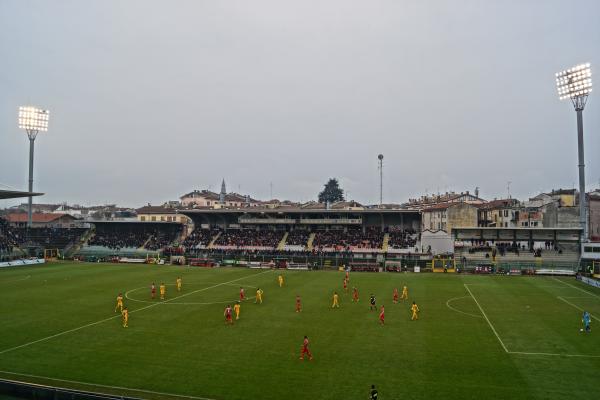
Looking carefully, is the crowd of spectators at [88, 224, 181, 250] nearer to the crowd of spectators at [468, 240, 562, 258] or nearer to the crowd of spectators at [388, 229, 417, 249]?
the crowd of spectators at [388, 229, 417, 249]

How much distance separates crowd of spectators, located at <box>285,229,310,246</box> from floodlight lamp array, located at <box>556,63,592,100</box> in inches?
1557

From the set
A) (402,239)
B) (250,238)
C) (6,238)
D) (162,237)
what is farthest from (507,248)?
(6,238)

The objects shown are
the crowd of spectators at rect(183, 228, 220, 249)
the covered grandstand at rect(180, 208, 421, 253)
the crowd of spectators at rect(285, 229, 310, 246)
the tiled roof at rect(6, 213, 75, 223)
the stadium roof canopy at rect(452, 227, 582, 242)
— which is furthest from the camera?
the tiled roof at rect(6, 213, 75, 223)

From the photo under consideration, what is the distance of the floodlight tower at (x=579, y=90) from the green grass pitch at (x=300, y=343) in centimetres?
1816

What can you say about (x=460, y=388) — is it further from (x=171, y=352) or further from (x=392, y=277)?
(x=392, y=277)

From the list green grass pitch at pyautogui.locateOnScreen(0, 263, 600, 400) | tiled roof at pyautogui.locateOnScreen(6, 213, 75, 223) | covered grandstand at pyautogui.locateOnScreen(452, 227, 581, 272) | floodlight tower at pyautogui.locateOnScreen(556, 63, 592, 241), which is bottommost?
green grass pitch at pyautogui.locateOnScreen(0, 263, 600, 400)

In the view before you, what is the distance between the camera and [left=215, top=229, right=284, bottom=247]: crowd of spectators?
72.9m

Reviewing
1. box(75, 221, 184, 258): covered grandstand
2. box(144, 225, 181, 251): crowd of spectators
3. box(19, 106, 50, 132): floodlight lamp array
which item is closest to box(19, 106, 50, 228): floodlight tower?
box(19, 106, 50, 132): floodlight lamp array

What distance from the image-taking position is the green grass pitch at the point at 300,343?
57.6ft

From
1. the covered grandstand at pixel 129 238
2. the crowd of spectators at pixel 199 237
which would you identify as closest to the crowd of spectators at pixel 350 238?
the crowd of spectators at pixel 199 237

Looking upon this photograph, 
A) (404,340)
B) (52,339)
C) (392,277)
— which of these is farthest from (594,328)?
(52,339)

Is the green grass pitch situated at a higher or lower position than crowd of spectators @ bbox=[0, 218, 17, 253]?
lower

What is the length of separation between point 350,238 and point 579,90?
3525 cm

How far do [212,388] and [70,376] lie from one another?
621cm
